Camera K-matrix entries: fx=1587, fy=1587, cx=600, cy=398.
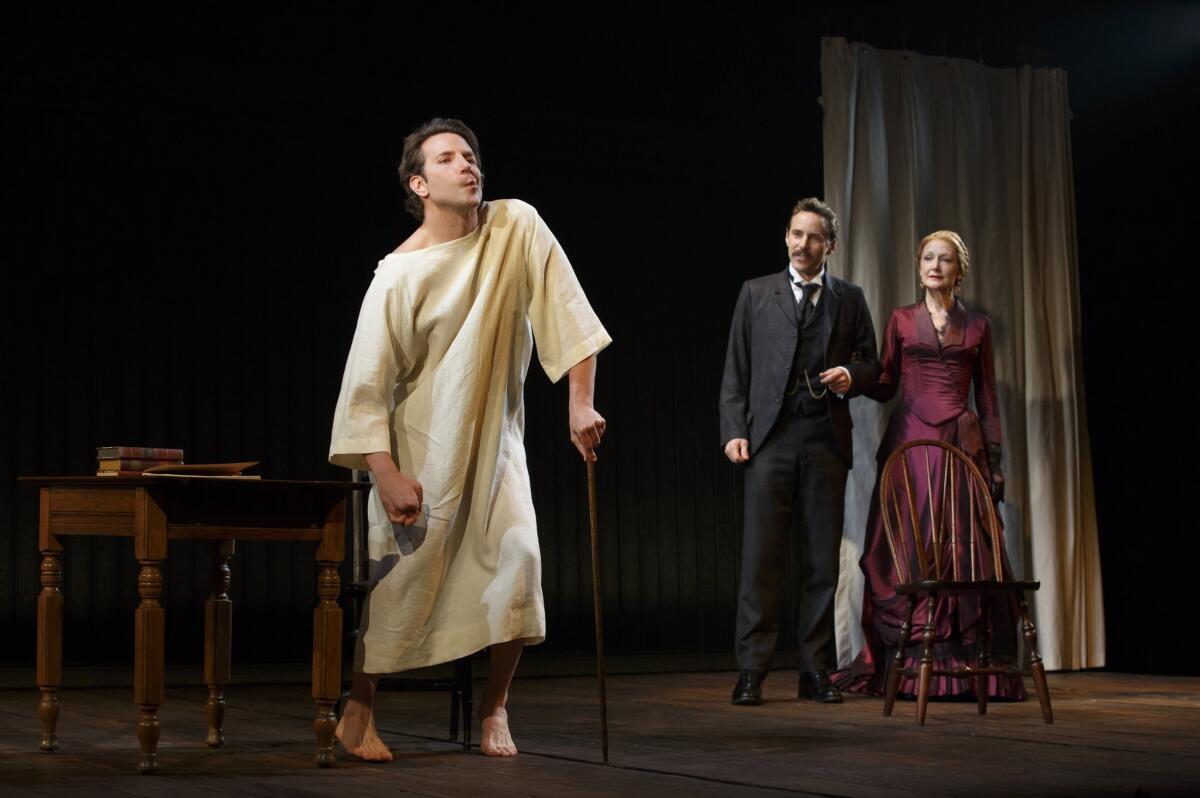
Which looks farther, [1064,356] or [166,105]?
[1064,356]

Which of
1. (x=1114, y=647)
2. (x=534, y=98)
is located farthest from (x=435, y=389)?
(x=1114, y=647)

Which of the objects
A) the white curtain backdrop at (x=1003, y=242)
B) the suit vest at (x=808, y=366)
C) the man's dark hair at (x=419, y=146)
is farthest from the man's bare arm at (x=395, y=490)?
the white curtain backdrop at (x=1003, y=242)

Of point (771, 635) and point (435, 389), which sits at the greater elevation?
point (435, 389)

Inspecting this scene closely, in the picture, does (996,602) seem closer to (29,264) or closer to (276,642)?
(276,642)

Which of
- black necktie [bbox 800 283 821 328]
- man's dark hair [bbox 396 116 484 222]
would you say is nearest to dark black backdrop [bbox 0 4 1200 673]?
black necktie [bbox 800 283 821 328]

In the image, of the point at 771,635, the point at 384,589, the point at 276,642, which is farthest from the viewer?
→ the point at 276,642

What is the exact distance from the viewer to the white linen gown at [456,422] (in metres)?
3.36

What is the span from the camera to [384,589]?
341 cm

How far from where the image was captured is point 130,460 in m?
3.36

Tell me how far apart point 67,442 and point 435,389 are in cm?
244

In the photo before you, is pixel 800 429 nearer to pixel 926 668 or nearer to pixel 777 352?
pixel 777 352

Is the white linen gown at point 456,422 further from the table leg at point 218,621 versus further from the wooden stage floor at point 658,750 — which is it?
the table leg at point 218,621

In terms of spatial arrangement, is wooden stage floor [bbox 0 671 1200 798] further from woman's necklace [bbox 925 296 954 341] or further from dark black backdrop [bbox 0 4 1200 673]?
woman's necklace [bbox 925 296 954 341]

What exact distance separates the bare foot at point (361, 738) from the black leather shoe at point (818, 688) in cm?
182
